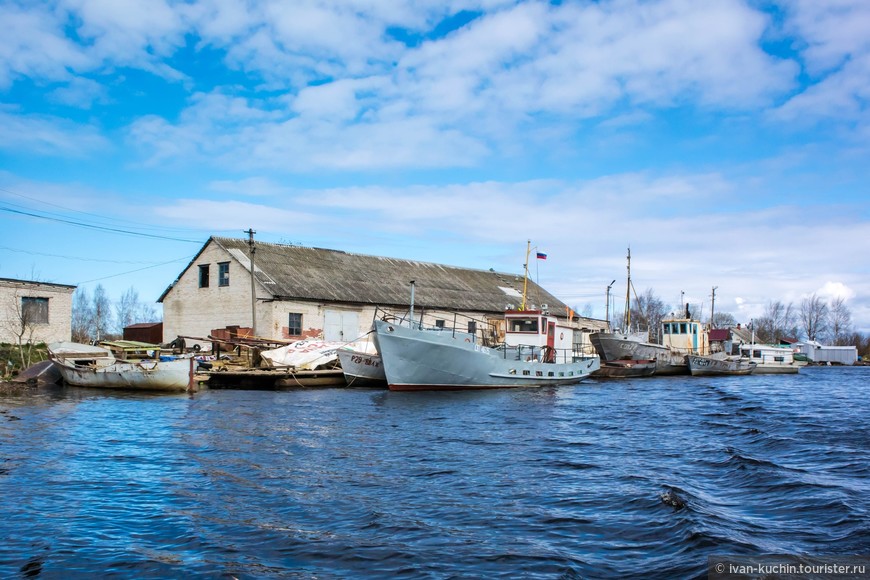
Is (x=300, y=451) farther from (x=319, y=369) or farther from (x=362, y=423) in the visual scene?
(x=319, y=369)

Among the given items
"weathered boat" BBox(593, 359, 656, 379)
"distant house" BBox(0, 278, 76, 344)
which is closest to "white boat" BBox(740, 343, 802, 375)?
"weathered boat" BBox(593, 359, 656, 379)

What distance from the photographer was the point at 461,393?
2667 centimetres

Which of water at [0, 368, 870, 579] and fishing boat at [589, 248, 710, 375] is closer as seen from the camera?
water at [0, 368, 870, 579]

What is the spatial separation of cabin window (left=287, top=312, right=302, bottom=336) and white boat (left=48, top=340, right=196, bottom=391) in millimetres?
7732

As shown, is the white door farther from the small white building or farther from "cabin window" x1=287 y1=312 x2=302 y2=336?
the small white building

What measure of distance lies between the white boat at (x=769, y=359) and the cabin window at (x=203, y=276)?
126ft

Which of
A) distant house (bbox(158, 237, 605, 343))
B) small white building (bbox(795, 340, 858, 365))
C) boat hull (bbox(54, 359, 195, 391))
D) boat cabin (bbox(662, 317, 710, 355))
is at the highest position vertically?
distant house (bbox(158, 237, 605, 343))

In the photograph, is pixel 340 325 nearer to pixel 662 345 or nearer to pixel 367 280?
pixel 367 280

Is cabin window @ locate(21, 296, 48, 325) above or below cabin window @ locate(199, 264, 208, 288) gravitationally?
below

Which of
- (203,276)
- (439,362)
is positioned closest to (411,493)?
(439,362)

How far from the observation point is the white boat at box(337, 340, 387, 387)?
92.5 feet

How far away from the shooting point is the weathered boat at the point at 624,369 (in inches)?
1569

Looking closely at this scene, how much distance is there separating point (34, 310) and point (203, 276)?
8.64m

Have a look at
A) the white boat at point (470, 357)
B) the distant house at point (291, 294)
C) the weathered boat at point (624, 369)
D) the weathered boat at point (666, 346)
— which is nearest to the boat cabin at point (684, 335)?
the weathered boat at point (666, 346)
